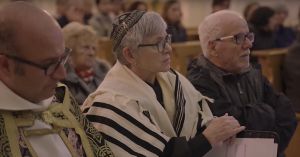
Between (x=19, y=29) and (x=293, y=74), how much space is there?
3453 mm

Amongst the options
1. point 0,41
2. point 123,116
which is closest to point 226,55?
point 123,116

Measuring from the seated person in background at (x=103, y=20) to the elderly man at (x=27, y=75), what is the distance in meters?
5.34

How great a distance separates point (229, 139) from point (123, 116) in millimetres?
486

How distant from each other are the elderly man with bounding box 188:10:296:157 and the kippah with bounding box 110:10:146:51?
24.3 inches

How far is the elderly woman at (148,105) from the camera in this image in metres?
2.20

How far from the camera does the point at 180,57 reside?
534 cm

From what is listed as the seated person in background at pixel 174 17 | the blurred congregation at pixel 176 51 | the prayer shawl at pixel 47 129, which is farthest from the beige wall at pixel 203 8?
the prayer shawl at pixel 47 129

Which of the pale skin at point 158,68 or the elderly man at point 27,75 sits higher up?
the elderly man at point 27,75

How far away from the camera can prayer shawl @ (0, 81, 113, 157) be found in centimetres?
173

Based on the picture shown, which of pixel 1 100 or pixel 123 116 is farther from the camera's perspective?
pixel 123 116

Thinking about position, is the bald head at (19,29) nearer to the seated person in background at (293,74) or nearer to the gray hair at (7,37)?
the gray hair at (7,37)

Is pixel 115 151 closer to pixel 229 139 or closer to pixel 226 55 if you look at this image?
pixel 229 139

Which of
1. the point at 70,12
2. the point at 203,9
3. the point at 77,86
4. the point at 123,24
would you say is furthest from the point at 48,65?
the point at 203,9

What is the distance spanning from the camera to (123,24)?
2.35m
